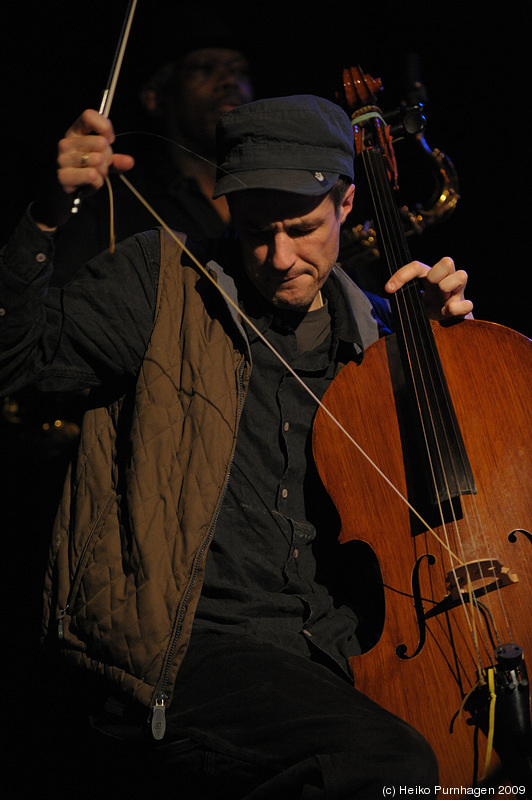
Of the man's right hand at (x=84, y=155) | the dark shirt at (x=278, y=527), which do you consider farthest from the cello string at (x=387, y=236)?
the man's right hand at (x=84, y=155)

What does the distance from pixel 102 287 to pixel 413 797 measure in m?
1.13

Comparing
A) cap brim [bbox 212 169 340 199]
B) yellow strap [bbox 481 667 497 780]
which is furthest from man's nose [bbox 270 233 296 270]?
yellow strap [bbox 481 667 497 780]

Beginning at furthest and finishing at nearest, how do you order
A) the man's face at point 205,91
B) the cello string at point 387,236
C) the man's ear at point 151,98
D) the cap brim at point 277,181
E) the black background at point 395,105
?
the man's ear at point 151,98, the man's face at point 205,91, the black background at point 395,105, the cap brim at point 277,181, the cello string at point 387,236

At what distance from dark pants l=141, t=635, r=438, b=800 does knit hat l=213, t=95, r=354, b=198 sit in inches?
38.9

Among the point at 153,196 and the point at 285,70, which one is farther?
the point at 285,70

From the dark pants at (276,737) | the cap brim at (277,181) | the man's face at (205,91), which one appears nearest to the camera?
the dark pants at (276,737)

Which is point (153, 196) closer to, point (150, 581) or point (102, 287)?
point (102, 287)

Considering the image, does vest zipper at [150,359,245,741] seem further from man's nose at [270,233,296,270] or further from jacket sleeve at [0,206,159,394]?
man's nose at [270,233,296,270]

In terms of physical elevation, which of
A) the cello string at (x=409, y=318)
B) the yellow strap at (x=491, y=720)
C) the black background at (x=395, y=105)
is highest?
the black background at (x=395, y=105)

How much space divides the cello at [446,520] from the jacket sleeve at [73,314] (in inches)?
18.3

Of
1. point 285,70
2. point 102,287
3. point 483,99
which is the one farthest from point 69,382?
point 285,70

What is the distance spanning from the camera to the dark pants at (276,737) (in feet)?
3.64

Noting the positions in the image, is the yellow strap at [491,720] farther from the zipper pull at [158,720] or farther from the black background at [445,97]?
the black background at [445,97]

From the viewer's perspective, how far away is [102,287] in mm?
1496
